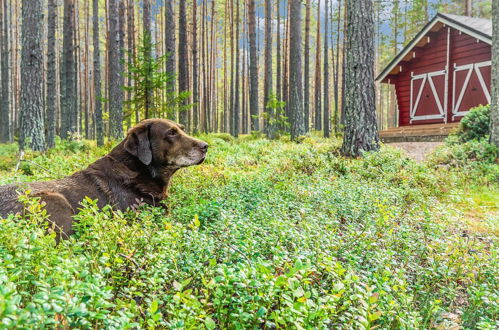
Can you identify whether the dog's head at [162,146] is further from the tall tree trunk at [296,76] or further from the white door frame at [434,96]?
the white door frame at [434,96]

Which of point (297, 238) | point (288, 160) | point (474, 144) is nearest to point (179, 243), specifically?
point (297, 238)

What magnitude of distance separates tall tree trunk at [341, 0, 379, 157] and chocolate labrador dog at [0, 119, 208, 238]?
6.19 meters

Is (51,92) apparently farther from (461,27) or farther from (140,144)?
(461,27)

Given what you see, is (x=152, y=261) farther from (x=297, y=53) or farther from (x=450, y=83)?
(x=450, y=83)

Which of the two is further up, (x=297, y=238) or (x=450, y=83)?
(x=450, y=83)

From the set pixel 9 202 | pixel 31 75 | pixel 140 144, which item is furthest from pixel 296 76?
pixel 9 202

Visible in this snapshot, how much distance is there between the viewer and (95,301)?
1407 millimetres

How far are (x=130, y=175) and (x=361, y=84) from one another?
24.7 ft

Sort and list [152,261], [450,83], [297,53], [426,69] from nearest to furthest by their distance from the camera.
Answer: [152,261] < [297,53] < [450,83] < [426,69]

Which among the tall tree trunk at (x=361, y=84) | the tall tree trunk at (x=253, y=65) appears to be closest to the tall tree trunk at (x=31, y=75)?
the tall tree trunk at (x=361, y=84)

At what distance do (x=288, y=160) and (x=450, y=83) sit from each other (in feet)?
55.3

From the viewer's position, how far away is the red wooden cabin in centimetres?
1880

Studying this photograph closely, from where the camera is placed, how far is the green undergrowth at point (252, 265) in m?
1.57

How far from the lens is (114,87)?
49.3 feet
